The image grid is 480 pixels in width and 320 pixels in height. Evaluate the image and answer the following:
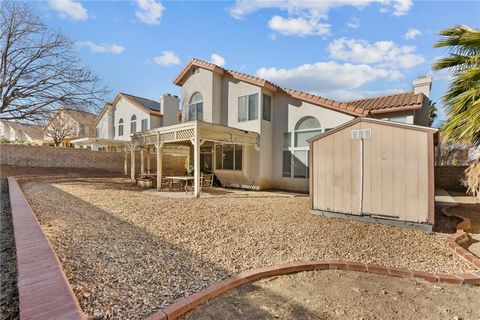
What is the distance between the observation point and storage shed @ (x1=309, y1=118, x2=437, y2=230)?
19.8 ft

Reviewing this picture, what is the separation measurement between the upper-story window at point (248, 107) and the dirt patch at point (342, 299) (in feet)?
35.3

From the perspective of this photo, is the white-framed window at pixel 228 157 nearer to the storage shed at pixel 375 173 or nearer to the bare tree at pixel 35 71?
the storage shed at pixel 375 173

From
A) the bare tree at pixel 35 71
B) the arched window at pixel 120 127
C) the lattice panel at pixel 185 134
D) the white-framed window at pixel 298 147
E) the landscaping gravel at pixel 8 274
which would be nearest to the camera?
the landscaping gravel at pixel 8 274

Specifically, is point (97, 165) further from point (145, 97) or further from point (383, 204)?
point (383, 204)

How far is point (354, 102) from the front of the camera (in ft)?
45.4

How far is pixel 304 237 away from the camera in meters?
5.40

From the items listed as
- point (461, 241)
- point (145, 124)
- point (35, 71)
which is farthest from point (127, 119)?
point (461, 241)

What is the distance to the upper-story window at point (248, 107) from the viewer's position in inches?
531

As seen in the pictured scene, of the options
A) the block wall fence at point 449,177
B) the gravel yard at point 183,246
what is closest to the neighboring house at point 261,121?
the gravel yard at point 183,246

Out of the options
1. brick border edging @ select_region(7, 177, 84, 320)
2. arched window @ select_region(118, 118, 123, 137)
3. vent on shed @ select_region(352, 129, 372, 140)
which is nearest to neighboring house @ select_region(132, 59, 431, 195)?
vent on shed @ select_region(352, 129, 372, 140)

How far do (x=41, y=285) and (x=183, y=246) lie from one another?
271cm

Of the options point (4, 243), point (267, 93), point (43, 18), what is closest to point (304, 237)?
point (4, 243)

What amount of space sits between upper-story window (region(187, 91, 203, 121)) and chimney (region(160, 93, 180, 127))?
16.1 ft

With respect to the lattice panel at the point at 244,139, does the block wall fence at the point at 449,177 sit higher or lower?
lower
